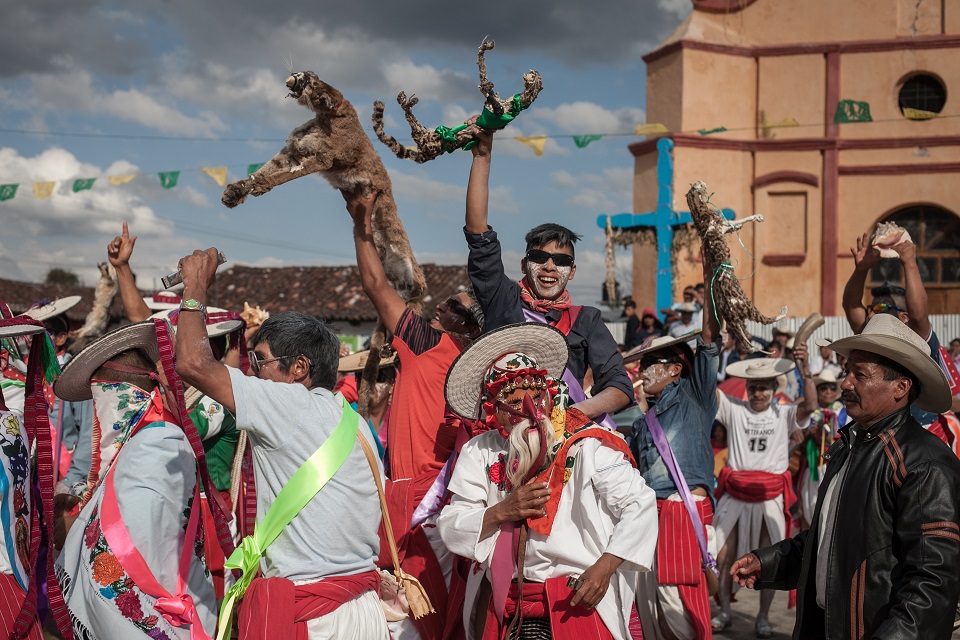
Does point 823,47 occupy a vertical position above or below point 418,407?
above

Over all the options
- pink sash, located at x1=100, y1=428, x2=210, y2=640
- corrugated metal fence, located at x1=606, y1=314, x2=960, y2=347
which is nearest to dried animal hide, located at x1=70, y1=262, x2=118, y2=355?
pink sash, located at x1=100, y1=428, x2=210, y2=640

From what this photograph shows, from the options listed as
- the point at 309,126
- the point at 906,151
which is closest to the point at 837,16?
the point at 906,151

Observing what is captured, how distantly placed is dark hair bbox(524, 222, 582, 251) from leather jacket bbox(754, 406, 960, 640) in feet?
5.84

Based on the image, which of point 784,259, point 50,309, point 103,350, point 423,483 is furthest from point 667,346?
point 784,259

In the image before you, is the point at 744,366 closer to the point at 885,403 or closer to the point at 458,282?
the point at 885,403

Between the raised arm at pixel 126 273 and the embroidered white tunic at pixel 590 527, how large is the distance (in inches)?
90.3

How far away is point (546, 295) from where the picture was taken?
4.79m

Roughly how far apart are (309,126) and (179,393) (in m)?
1.45

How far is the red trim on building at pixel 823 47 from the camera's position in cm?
2095

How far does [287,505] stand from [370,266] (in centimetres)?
165

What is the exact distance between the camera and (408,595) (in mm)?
3857

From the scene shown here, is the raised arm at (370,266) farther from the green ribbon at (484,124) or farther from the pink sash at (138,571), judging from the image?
the pink sash at (138,571)

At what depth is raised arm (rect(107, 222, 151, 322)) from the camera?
5062 mm

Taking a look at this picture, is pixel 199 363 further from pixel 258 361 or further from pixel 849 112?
pixel 849 112
